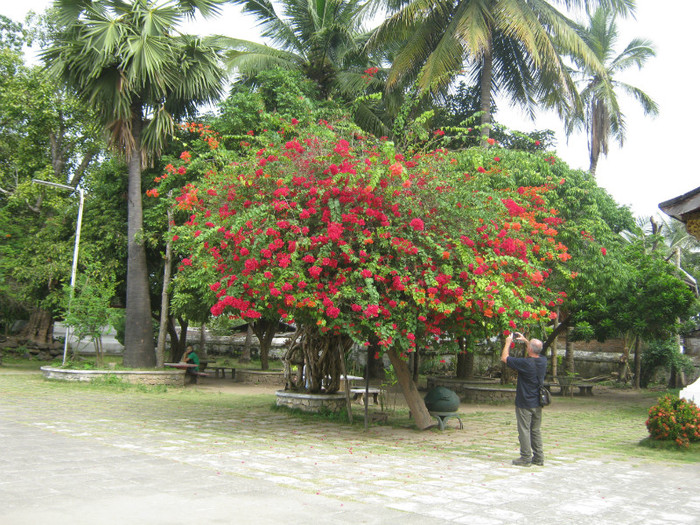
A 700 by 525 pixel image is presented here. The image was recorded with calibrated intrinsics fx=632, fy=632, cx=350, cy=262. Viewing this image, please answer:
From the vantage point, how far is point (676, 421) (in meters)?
9.61

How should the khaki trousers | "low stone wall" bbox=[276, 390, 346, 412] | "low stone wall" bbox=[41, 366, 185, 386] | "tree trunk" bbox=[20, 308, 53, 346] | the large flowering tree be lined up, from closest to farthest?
the khaki trousers → the large flowering tree → "low stone wall" bbox=[276, 390, 346, 412] → "low stone wall" bbox=[41, 366, 185, 386] → "tree trunk" bbox=[20, 308, 53, 346]

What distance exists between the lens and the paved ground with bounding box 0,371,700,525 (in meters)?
5.28

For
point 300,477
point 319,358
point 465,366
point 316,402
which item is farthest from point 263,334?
point 300,477

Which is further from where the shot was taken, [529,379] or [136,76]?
[136,76]

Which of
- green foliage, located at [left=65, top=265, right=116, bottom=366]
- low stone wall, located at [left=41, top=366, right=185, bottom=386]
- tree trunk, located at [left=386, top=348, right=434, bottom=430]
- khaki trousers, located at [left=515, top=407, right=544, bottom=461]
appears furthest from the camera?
green foliage, located at [left=65, top=265, right=116, bottom=366]

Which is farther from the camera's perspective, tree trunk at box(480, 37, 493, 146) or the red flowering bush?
tree trunk at box(480, 37, 493, 146)

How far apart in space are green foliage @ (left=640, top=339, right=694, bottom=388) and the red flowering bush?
16.9 metres

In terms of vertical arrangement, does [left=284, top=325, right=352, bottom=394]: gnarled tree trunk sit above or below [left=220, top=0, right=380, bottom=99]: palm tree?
below

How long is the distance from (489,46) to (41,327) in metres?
23.2

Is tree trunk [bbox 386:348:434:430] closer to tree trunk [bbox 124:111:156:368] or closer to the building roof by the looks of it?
the building roof

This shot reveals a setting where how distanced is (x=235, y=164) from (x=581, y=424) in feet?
28.5

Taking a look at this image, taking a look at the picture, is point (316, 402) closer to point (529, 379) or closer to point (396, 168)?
point (529, 379)

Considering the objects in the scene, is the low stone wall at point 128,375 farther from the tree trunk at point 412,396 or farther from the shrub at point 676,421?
the shrub at point 676,421

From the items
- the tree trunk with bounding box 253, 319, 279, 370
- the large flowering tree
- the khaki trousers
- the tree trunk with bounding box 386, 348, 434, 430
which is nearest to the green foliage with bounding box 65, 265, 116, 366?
the tree trunk with bounding box 253, 319, 279, 370
